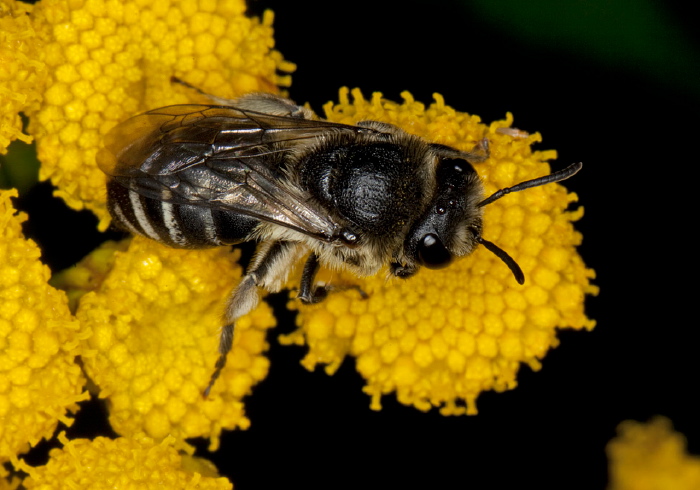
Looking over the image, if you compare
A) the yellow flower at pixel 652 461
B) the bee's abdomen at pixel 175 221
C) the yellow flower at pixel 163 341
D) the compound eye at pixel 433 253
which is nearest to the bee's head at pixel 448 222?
the compound eye at pixel 433 253

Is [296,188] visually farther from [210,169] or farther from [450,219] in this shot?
[450,219]

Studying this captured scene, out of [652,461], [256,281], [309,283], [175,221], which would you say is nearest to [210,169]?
[175,221]

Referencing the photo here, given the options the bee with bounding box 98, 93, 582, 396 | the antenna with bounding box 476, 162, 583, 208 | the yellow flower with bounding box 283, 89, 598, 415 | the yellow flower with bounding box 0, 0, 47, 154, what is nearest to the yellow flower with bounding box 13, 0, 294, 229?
the yellow flower with bounding box 0, 0, 47, 154

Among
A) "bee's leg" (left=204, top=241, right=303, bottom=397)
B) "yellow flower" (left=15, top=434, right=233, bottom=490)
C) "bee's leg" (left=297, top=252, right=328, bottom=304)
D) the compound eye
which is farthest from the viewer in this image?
"bee's leg" (left=297, top=252, right=328, bottom=304)

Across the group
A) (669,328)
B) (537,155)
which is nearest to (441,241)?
Result: (537,155)

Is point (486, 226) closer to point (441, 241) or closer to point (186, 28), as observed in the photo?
point (441, 241)

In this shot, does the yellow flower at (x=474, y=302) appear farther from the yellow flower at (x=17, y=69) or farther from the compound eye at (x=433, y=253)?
the yellow flower at (x=17, y=69)

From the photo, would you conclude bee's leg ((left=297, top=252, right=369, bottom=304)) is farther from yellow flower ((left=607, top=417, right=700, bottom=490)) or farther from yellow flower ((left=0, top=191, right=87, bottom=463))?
yellow flower ((left=607, top=417, right=700, bottom=490))
